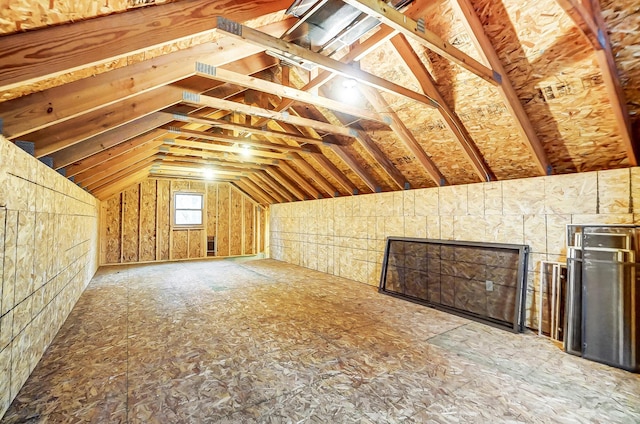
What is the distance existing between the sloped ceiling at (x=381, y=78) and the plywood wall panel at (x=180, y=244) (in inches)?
192

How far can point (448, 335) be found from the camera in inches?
127

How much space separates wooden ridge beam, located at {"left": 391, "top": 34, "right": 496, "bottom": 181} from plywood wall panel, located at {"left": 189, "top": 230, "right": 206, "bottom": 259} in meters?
8.80

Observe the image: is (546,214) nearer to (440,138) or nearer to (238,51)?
(440,138)

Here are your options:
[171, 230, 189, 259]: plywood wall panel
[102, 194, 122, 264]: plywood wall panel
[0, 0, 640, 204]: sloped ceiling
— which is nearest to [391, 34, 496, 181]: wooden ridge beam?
[0, 0, 640, 204]: sloped ceiling

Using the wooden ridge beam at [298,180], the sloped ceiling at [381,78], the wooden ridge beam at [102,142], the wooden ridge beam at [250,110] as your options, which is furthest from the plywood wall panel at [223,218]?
the wooden ridge beam at [250,110]

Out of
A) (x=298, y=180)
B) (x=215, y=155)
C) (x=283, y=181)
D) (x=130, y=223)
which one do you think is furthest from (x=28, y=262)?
(x=130, y=223)

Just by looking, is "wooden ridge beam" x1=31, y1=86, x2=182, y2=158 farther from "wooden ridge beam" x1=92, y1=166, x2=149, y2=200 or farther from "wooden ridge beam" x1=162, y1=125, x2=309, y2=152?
"wooden ridge beam" x1=92, y1=166, x2=149, y2=200

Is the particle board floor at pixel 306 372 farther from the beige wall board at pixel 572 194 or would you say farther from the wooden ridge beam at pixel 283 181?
the wooden ridge beam at pixel 283 181

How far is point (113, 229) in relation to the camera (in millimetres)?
8453

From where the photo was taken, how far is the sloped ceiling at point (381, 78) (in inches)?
65.2

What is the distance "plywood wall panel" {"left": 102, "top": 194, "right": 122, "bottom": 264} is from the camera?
8352 mm

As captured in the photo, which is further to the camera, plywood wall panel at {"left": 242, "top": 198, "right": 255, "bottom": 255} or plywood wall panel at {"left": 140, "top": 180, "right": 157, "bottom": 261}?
plywood wall panel at {"left": 242, "top": 198, "right": 255, "bottom": 255}

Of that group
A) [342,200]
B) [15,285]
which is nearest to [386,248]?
[342,200]

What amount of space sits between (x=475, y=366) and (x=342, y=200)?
4496mm
